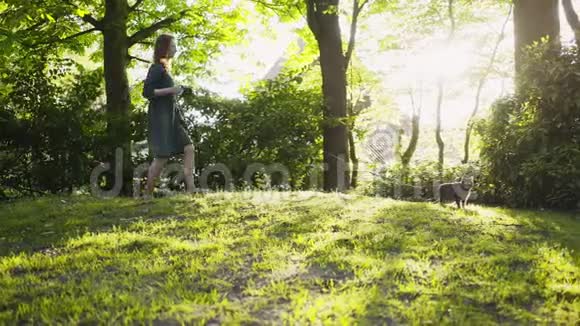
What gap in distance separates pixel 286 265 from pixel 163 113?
12.7ft

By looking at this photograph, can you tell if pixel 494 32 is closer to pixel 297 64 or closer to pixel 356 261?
pixel 297 64

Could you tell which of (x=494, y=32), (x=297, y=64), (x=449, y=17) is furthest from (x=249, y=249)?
Result: (x=494, y=32)

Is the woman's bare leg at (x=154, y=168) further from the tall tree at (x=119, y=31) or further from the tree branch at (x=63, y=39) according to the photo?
the tree branch at (x=63, y=39)

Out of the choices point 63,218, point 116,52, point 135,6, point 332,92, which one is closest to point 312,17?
point 332,92

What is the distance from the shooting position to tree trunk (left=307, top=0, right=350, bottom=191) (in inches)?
467

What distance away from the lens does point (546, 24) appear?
1030 centimetres

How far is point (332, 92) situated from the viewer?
12273 millimetres

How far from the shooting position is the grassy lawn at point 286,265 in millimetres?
3605

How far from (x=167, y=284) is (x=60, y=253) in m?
1.64

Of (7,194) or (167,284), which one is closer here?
(167,284)

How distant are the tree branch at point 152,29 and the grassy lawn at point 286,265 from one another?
777 cm

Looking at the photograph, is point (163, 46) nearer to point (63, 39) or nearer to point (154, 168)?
point (154, 168)

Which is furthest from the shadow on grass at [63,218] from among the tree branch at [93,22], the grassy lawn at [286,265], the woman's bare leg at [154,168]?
the tree branch at [93,22]

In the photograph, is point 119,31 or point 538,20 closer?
point 538,20
